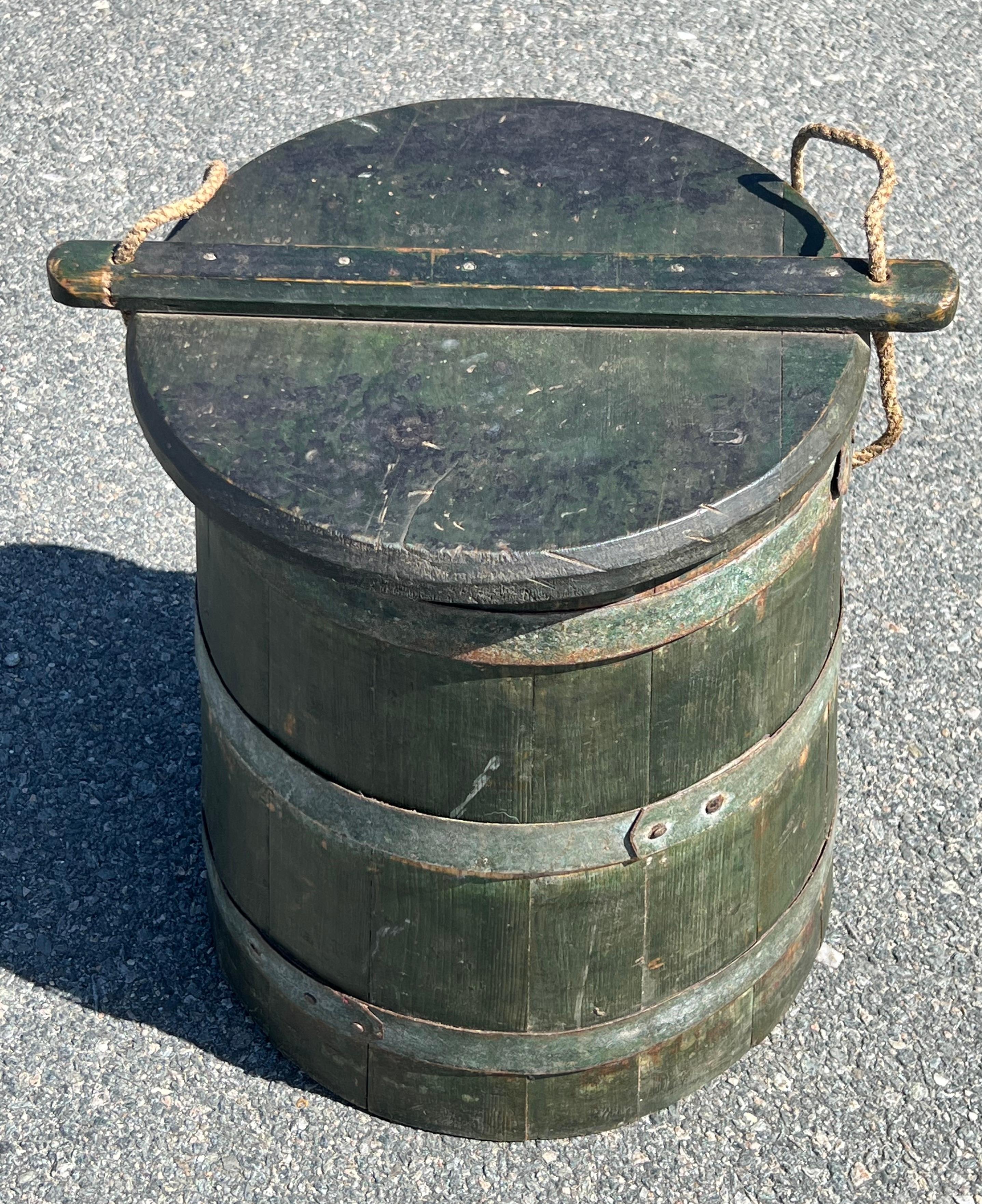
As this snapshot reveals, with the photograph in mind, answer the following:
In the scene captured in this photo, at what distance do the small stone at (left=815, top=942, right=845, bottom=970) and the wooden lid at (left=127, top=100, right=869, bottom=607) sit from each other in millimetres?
1210

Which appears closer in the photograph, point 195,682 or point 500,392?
point 500,392

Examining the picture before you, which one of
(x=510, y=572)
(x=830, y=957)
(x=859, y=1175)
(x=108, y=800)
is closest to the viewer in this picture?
(x=510, y=572)

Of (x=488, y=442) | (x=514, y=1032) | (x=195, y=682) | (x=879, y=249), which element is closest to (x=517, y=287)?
(x=488, y=442)

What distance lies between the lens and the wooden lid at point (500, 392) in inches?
98.9

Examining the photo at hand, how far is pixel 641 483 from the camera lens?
2.57 meters

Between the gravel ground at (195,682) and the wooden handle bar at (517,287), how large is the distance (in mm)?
1246

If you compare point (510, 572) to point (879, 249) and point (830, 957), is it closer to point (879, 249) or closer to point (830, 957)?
point (879, 249)

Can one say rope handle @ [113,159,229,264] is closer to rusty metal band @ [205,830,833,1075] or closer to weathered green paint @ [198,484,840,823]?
weathered green paint @ [198,484,840,823]

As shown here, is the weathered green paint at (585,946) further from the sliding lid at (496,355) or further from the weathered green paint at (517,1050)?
the sliding lid at (496,355)

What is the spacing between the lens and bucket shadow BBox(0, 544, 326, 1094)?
11.3 ft

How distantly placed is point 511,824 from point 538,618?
39cm

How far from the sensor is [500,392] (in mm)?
2705

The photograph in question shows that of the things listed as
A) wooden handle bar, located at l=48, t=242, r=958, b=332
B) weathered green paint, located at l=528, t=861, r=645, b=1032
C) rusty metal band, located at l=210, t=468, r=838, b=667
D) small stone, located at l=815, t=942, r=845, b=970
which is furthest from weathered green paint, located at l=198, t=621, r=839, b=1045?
wooden handle bar, located at l=48, t=242, r=958, b=332

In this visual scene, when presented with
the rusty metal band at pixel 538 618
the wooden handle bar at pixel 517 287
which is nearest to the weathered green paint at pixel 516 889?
the rusty metal band at pixel 538 618
